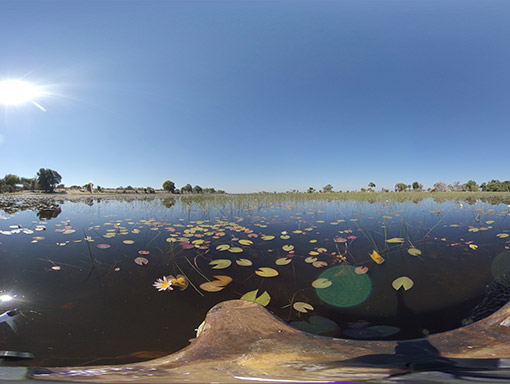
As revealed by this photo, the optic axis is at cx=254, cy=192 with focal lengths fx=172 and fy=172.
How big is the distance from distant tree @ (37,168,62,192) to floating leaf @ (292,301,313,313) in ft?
127

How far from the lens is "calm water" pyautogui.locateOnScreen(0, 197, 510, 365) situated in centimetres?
110

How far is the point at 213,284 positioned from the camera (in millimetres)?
1646

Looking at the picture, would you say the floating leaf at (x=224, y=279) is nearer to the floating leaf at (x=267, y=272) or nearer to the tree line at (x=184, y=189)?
the floating leaf at (x=267, y=272)

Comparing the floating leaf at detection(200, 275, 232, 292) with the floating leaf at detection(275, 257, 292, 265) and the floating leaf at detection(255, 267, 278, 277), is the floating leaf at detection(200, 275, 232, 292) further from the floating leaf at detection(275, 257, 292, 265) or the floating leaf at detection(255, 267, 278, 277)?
the floating leaf at detection(275, 257, 292, 265)

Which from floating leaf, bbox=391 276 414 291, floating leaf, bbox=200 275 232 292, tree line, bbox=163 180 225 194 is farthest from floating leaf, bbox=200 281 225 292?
tree line, bbox=163 180 225 194

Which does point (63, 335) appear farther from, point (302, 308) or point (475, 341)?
point (475, 341)

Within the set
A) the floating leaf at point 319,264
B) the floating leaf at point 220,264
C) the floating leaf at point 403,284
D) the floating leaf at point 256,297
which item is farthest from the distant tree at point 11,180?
the floating leaf at point 403,284

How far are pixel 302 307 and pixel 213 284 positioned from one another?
32.5 inches

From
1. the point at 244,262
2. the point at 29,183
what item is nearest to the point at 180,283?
the point at 244,262

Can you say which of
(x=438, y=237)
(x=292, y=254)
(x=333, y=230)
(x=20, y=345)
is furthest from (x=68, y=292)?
(x=438, y=237)

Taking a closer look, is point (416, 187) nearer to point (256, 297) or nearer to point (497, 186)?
point (497, 186)

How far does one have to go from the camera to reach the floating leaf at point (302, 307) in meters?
1.35

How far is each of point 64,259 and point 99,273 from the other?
750mm

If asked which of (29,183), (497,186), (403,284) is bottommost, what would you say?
(403,284)
